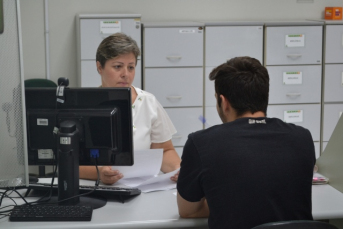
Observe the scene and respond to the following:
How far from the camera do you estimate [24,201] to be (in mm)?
2023

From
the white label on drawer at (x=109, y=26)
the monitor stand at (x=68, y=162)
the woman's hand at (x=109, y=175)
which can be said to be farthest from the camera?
the white label on drawer at (x=109, y=26)

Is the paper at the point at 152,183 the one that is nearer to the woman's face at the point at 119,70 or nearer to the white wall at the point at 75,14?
the woman's face at the point at 119,70

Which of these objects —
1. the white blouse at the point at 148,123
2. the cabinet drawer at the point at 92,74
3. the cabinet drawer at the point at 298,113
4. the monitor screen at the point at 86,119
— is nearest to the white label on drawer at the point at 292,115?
the cabinet drawer at the point at 298,113

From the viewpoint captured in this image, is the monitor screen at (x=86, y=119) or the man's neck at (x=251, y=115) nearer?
the man's neck at (x=251, y=115)

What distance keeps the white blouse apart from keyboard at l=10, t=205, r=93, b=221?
26.8 inches

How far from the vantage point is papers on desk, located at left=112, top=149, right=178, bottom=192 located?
2115 mm

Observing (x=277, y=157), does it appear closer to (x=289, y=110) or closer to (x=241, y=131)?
(x=241, y=131)

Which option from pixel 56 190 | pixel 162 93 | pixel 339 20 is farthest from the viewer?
pixel 339 20

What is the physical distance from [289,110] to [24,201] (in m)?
2.89

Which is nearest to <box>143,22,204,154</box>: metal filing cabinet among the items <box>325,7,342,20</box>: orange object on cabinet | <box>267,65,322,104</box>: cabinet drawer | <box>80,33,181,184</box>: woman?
<box>267,65,322,104</box>: cabinet drawer

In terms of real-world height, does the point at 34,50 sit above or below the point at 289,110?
above

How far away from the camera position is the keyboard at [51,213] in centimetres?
183

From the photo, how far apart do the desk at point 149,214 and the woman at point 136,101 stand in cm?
44

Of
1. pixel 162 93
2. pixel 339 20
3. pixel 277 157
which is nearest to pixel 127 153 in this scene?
pixel 277 157
